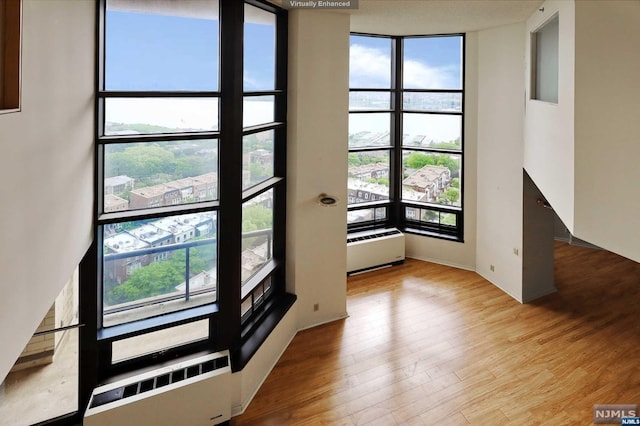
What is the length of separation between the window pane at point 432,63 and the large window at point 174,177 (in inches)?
139

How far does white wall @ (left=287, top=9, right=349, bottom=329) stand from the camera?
14.9 ft

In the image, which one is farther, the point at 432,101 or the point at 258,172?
the point at 432,101

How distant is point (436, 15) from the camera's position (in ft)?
17.3

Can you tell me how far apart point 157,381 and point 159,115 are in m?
1.93

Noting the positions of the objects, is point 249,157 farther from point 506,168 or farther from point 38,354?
point 506,168

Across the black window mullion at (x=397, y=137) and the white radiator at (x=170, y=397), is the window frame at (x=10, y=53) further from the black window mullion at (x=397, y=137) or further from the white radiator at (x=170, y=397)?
the black window mullion at (x=397, y=137)

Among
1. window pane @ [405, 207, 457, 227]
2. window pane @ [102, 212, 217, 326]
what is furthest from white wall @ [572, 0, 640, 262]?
window pane @ [405, 207, 457, 227]

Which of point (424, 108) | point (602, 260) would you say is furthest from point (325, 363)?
point (602, 260)

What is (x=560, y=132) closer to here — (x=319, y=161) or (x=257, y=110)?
(x=319, y=161)

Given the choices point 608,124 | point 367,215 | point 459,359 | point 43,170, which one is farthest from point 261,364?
point 367,215

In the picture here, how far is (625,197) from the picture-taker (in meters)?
2.85

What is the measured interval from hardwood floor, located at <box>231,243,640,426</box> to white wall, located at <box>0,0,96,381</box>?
2127 mm

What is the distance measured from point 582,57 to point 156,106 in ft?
9.82

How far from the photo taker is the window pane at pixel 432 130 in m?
6.77
